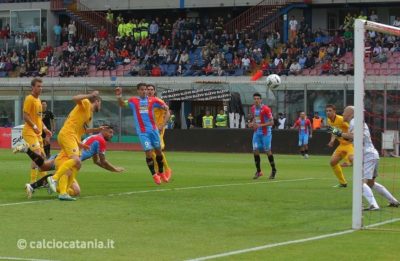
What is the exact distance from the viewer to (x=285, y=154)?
41.6m

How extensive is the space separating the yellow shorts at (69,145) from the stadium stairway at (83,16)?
4567 centimetres

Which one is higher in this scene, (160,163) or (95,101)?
(95,101)

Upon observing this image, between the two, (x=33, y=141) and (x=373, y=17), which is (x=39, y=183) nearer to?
(x=33, y=141)

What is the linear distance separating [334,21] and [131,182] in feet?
121

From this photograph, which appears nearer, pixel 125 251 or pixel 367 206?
pixel 125 251

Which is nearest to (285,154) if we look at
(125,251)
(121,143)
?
(121,143)

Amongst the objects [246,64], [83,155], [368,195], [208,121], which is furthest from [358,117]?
[246,64]

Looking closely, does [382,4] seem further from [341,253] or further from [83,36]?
[341,253]

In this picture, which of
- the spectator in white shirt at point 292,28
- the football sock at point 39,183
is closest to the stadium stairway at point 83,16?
the spectator in white shirt at point 292,28

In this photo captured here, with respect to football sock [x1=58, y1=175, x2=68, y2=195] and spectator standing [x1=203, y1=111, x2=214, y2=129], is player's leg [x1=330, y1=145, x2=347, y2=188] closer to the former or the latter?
football sock [x1=58, y1=175, x2=68, y2=195]

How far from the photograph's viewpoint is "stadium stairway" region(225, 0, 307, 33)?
56469 mm

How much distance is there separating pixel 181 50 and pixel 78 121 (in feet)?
129

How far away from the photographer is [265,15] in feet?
187

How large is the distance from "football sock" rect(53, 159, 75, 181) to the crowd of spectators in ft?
98.5
